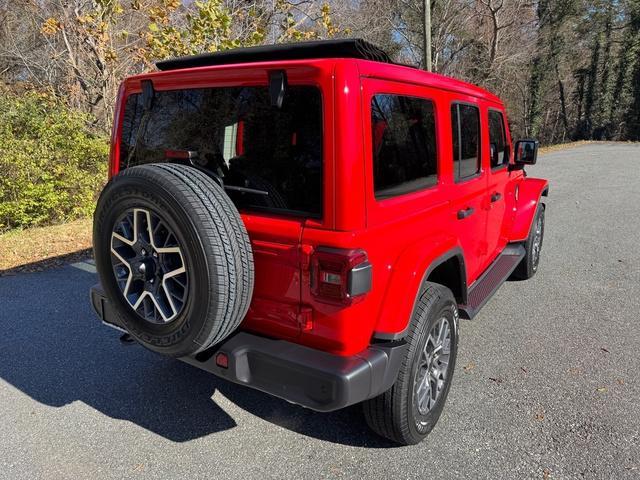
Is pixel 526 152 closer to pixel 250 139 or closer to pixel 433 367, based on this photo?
pixel 433 367

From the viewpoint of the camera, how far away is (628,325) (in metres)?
4.04

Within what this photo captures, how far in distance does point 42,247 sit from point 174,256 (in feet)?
16.7

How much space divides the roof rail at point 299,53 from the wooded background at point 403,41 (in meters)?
4.92

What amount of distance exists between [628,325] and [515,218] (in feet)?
4.47

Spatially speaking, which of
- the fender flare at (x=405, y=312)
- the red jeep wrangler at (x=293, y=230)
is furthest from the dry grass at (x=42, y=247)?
the fender flare at (x=405, y=312)

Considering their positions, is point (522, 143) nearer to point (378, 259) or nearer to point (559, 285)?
point (559, 285)

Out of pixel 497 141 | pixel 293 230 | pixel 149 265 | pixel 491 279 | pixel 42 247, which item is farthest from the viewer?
pixel 42 247

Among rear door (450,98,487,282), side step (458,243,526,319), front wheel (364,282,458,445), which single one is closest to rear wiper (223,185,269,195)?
front wheel (364,282,458,445)

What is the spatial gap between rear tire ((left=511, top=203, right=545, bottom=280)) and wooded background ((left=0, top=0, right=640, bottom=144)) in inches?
199

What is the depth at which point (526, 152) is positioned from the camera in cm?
445

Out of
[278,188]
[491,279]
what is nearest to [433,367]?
[278,188]

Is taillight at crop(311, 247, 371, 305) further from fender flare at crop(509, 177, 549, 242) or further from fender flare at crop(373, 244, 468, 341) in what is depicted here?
fender flare at crop(509, 177, 549, 242)

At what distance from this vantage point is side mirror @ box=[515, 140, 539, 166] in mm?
4395

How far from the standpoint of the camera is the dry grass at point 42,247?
18.7 feet
